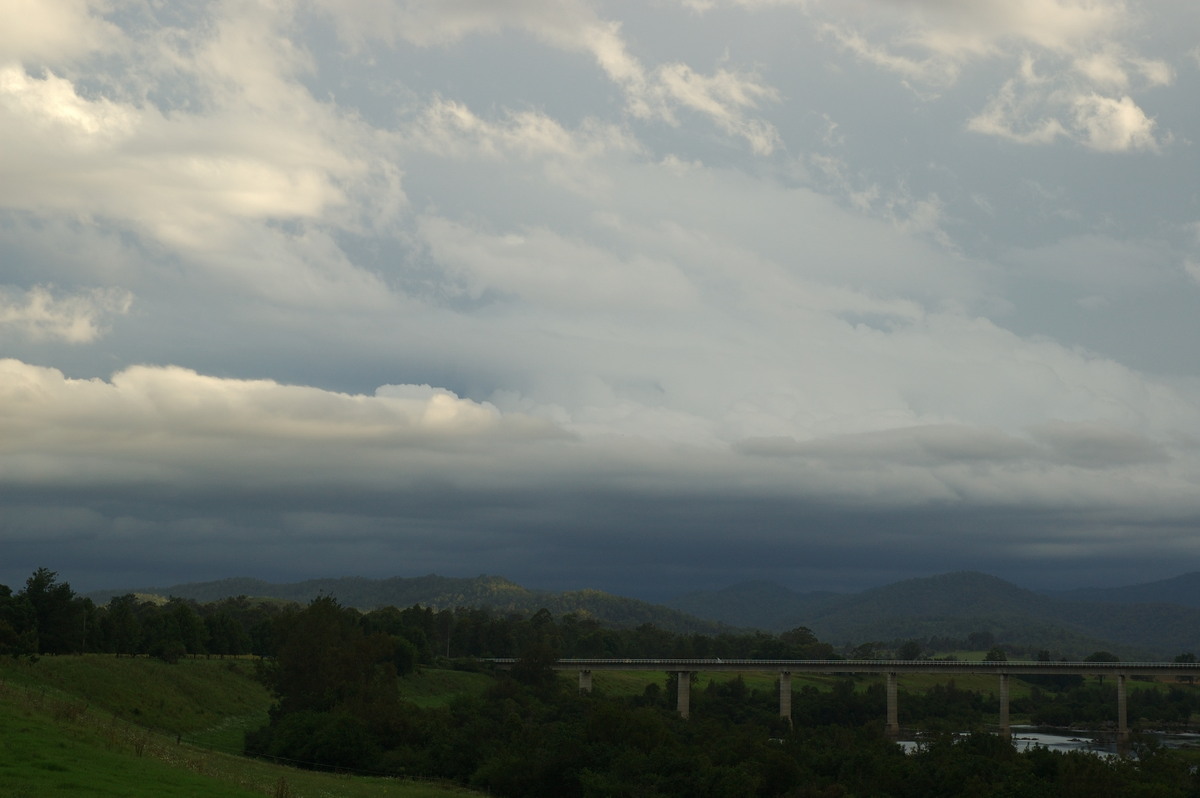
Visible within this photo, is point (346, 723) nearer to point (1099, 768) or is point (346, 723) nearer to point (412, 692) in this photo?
point (1099, 768)

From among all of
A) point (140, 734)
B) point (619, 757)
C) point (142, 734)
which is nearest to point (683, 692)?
point (619, 757)

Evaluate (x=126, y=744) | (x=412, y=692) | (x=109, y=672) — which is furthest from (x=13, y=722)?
(x=412, y=692)

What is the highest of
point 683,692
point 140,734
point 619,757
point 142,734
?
point 140,734

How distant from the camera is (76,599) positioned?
424 ft

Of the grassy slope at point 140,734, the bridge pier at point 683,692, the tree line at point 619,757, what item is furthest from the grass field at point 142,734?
the bridge pier at point 683,692

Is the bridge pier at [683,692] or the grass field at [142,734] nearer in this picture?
the grass field at [142,734]

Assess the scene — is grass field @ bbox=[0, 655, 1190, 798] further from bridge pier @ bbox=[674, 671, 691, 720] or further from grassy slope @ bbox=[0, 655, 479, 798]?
bridge pier @ bbox=[674, 671, 691, 720]

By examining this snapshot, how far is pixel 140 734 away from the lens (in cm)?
6788

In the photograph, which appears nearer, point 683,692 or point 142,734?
point 142,734

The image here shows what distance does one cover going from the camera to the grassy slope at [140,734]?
144 ft

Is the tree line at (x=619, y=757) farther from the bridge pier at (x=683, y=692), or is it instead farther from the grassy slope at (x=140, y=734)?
the bridge pier at (x=683, y=692)

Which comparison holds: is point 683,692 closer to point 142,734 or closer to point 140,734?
point 142,734

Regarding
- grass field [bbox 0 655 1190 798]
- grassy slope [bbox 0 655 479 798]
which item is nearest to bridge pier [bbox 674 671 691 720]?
grass field [bbox 0 655 1190 798]

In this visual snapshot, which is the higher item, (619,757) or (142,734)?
(142,734)
